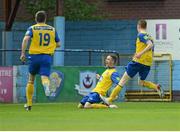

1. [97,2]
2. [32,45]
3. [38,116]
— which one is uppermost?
[97,2]

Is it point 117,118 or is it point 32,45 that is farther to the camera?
point 32,45

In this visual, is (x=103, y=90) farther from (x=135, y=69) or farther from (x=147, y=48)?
(x=147, y=48)

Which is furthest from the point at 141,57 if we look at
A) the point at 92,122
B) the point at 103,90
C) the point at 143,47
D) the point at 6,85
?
the point at 6,85

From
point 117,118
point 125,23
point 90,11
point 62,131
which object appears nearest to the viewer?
point 62,131

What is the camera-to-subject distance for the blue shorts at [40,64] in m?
14.7

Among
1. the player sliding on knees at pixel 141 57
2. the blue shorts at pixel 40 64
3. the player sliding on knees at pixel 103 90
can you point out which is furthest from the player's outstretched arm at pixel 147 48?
the blue shorts at pixel 40 64

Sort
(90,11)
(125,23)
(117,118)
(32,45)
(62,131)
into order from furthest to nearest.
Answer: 1. (90,11)
2. (125,23)
3. (32,45)
4. (117,118)
5. (62,131)

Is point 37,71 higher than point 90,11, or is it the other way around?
point 90,11

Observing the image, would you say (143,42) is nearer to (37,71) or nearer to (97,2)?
(37,71)

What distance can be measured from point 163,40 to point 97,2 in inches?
154

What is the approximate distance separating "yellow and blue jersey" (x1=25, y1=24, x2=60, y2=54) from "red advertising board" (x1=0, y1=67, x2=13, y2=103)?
18.9ft

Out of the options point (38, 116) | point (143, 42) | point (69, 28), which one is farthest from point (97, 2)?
point (38, 116)

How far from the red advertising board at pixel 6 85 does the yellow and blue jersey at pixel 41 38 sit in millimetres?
5746

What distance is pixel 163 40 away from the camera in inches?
966
